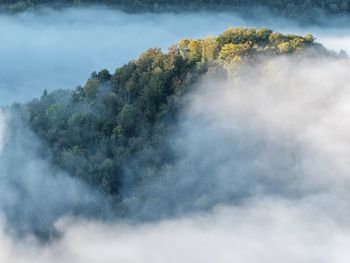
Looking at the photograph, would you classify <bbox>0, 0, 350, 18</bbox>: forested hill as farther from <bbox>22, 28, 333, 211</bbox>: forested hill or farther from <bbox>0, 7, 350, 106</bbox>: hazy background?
<bbox>22, 28, 333, 211</bbox>: forested hill

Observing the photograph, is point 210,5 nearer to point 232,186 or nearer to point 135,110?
point 135,110

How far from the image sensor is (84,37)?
87.9 metres

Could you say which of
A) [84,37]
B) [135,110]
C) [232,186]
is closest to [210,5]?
[84,37]

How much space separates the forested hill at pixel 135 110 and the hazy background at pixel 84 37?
29.4m

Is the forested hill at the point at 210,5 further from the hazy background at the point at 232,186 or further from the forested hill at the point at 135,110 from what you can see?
the hazy background at the point at 232,186

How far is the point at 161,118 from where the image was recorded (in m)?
42.6

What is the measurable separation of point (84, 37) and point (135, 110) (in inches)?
1811

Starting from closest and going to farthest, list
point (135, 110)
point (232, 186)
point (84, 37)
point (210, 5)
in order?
point (232, 186), point (135, 110), point (210, 5), point (84, 37)

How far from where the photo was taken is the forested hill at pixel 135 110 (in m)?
40.6

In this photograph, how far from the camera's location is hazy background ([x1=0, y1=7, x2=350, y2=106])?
7725 centimetres

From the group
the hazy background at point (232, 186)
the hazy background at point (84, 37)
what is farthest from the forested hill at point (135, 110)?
the hazy background at point (84, 37)

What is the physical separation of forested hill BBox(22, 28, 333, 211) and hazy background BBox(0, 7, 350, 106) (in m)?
29.4

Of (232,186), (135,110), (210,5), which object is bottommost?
(232,186)

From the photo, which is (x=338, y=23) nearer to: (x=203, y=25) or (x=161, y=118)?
(x=203, y=25)
